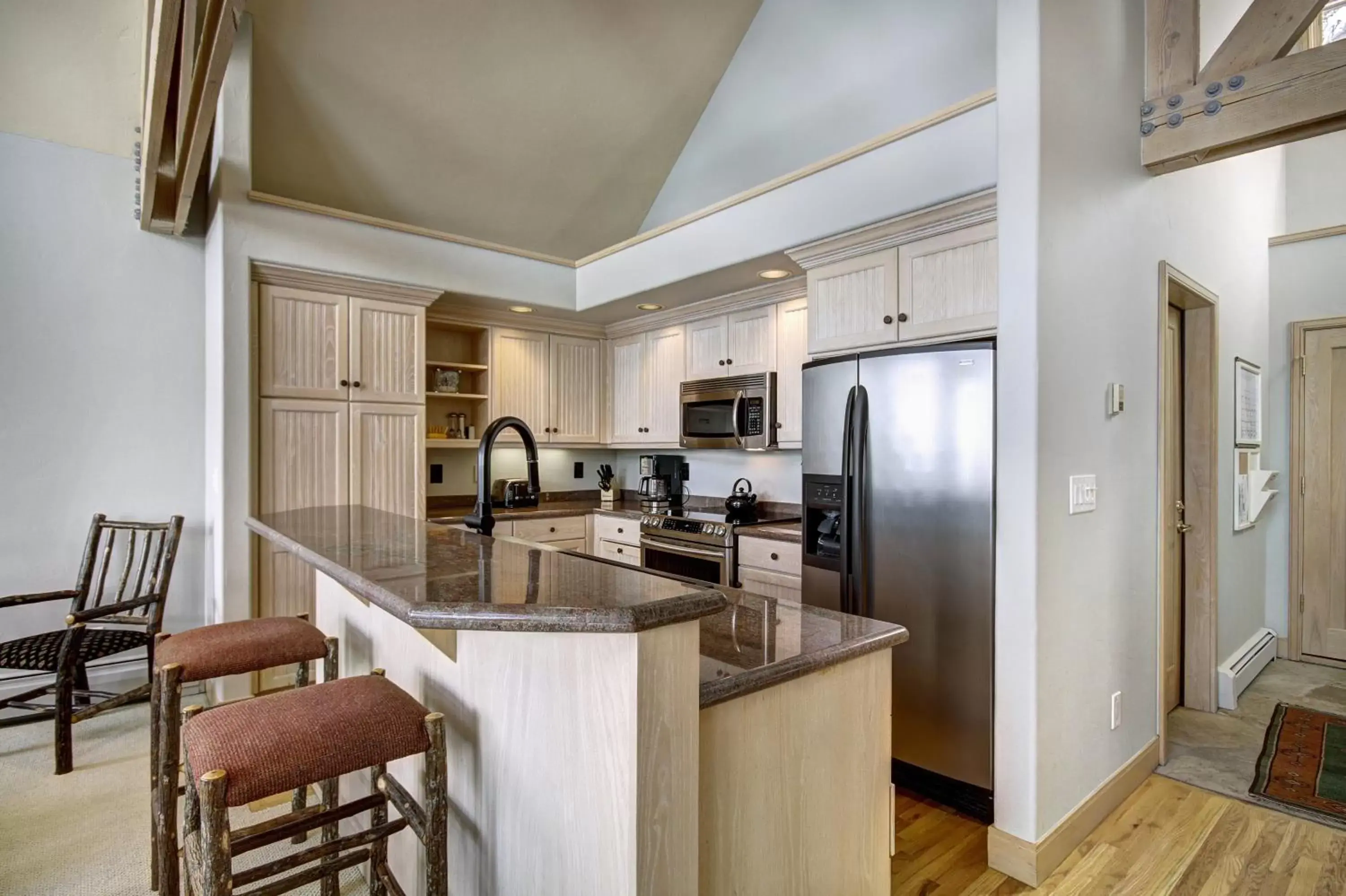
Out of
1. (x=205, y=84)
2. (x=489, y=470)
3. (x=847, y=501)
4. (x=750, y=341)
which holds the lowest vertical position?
(x=847, y=501)

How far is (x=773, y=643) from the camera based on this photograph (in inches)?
53.7

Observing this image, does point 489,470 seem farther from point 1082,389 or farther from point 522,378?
point 522,378

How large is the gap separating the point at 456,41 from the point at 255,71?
96 centimetres

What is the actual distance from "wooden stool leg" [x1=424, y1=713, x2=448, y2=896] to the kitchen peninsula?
0.08 metres

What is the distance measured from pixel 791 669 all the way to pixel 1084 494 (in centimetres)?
154

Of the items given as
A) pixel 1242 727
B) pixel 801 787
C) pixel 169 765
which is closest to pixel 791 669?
pixel 801 787

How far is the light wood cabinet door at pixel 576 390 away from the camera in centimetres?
463

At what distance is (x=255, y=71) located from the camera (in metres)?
3.16

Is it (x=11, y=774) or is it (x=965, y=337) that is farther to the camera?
(x=11, y=774)

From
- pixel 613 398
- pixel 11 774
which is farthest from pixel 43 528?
pixel 613 398

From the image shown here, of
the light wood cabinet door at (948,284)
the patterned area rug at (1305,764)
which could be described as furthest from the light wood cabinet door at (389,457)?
the patterned area rug at (1305,764)

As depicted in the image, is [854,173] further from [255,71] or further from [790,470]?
[255,71]

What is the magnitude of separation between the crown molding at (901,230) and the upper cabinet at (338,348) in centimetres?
213

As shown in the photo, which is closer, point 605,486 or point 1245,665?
point 1245,665
